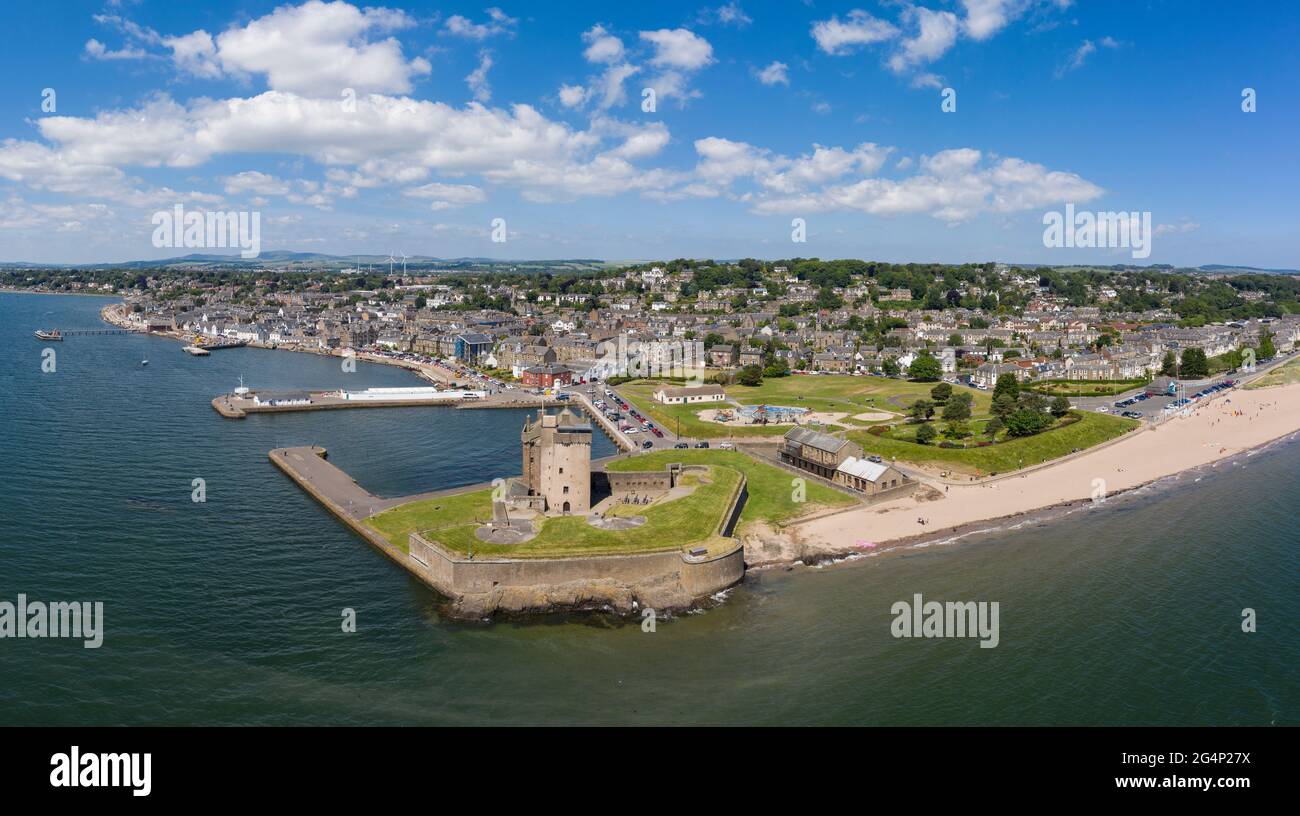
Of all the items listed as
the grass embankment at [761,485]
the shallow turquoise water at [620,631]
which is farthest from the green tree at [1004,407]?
the grass embankment at [761,485]

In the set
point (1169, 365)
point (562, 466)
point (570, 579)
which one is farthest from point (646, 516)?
point (1169, 365)

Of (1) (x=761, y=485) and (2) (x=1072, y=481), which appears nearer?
(1) (x=761, y=485)

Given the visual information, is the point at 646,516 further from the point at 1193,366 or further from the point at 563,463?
the point at 1193,366

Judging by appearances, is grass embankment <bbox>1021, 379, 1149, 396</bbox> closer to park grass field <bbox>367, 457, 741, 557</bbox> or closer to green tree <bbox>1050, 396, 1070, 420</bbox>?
green tree <bbox>1050, 396, 1070, 420</bbox>
